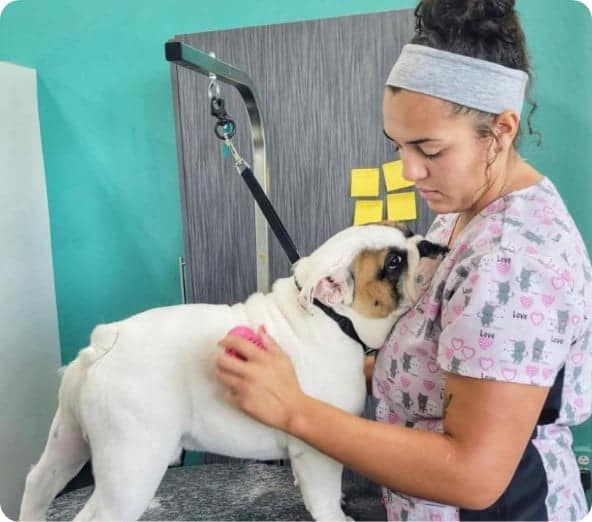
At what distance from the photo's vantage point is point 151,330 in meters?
0.92

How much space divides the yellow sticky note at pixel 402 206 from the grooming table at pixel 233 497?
755 mm

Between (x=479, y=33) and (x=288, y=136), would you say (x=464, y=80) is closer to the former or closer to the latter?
(x=479, y=33)

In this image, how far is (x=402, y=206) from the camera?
1.65m

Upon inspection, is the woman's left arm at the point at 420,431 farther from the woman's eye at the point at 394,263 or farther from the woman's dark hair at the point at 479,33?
the woman's dark hair at the point at 479,33

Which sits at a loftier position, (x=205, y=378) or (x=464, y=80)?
(x=464, y=80)

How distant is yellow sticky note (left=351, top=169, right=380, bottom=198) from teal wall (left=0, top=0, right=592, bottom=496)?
481mm

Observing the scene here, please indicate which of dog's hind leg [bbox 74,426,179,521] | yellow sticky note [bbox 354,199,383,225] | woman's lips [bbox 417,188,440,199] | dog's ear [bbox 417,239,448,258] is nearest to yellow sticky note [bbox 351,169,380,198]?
yellow sticky note [bbox 354,199,383,225]

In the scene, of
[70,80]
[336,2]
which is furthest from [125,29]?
[336,2]

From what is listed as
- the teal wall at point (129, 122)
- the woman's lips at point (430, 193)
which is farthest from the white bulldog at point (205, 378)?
the teal wall at point (129, 122)

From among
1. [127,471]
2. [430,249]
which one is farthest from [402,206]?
[127,471]

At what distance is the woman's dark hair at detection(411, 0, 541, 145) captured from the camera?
803 mm

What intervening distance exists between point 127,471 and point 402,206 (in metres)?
1.09

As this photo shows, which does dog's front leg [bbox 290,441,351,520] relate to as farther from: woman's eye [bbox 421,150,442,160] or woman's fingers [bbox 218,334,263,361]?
woman's eye [bbox 421,150,442,160]

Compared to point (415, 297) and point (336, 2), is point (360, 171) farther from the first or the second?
point (415, 297)
